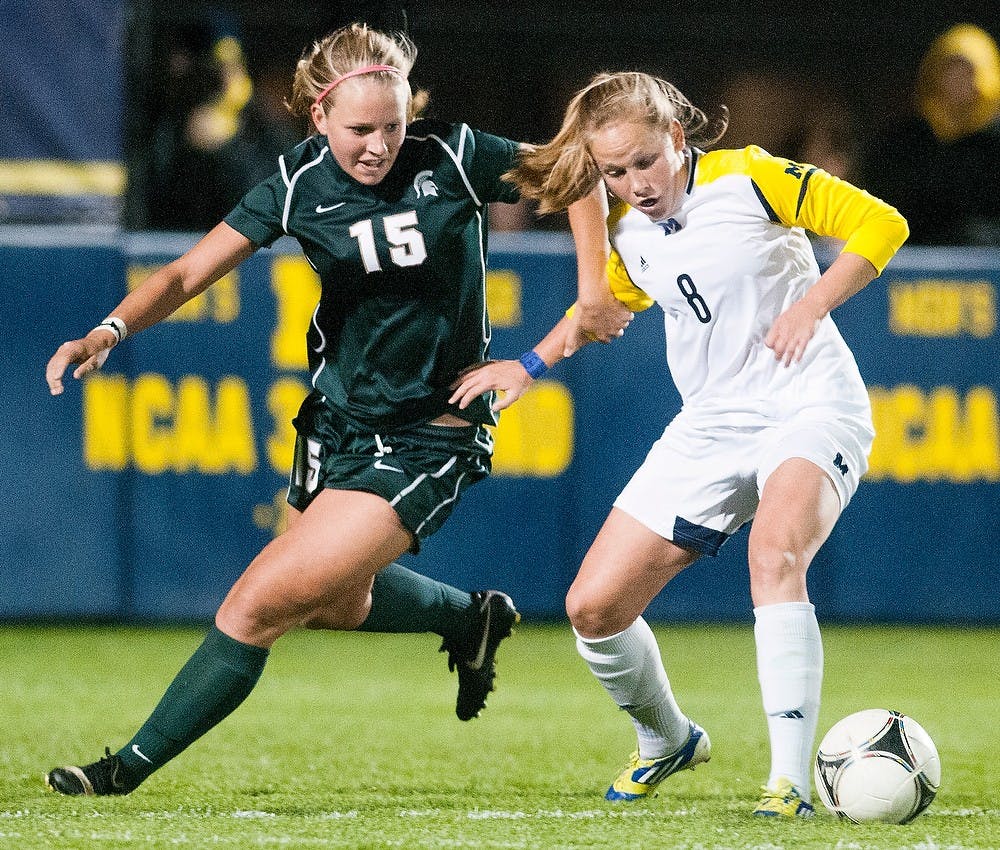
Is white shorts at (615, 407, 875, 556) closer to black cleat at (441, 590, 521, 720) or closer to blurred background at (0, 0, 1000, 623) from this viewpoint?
black cleat at (441, 590, 521, 720)

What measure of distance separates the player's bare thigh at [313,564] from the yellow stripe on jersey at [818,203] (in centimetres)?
123

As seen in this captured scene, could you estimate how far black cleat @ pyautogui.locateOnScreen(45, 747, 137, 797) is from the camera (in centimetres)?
446

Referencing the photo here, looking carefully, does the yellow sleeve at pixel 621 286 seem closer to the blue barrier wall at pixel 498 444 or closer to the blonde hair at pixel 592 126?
the blonde hair at pixel 592 126

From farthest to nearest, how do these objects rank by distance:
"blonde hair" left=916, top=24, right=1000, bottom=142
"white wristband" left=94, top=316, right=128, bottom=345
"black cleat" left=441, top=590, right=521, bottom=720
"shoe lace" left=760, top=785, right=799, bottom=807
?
"blonde hair" left=916, top=24, right=1000, bottom=142 → "black cleat" left=441, top=590, right=521, bottom=720 → "white wristband" left=94, top=316, right=128, bottom=345 → "shoe lace" left=760, top=785, right=799, bottom=807

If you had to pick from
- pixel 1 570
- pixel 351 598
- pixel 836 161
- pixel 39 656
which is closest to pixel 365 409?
pixel 351 598

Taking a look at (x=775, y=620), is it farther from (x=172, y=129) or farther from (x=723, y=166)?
(x=172, y=129)

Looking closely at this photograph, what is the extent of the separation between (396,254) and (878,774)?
180 centimetres

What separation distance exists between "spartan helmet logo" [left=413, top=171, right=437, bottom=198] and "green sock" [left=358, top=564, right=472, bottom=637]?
1219 millimetres

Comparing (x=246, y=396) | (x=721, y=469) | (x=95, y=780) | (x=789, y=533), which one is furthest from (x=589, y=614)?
(x=246, y=396)

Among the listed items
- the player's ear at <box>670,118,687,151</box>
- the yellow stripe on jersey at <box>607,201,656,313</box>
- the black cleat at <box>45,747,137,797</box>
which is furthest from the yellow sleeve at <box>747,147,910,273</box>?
the black cleat at <box>45,747,137,797</box>

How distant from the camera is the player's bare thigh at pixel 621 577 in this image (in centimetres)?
450

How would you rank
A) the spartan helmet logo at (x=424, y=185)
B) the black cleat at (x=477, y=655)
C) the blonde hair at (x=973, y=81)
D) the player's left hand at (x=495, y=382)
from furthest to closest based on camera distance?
the blonde hair at (x=973, y=81)
the black cleat at (x=477, y=655)
the spartan helmet logo at (x=424, y=185)
the player's left hand at (x=495, y=382)

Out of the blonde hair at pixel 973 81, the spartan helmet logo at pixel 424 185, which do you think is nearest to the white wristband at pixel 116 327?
the spartan helmet logo at pixel 424 185

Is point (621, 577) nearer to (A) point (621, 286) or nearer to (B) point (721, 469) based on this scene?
(B) point (721, 469)
